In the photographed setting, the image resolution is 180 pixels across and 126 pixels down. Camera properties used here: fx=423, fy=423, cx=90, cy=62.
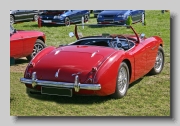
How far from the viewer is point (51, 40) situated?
10.4 m

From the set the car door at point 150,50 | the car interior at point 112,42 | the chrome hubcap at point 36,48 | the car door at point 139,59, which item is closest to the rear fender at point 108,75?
the car door at point 139,59

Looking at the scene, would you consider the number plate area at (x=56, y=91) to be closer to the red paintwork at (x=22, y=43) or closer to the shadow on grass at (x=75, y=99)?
the shadow on grass at (x=75, y=99)

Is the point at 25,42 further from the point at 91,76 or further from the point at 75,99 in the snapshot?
the point at 91,76

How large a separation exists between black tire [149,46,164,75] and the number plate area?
240 cm

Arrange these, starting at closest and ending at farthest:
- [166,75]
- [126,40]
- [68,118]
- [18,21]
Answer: [68,118]
[126,40]
[166,75]
[18,21]


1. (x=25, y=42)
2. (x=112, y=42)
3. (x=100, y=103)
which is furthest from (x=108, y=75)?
(x=25, y=42)

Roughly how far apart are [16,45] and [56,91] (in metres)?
2.81

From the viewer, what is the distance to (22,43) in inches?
349

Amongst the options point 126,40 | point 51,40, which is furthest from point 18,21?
point 126,40

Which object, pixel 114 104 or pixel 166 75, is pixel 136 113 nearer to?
pixel 114 104

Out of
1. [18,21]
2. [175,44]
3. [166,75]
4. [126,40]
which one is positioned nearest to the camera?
[175,44]

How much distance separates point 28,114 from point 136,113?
1585 millimetres

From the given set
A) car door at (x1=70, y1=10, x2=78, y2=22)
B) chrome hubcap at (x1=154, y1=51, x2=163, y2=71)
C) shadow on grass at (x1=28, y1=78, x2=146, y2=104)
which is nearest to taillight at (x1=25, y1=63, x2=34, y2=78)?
shadow on grass at (x1=28, y1=78, x2=146, y2=104)

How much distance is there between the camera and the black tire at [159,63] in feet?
26.5
